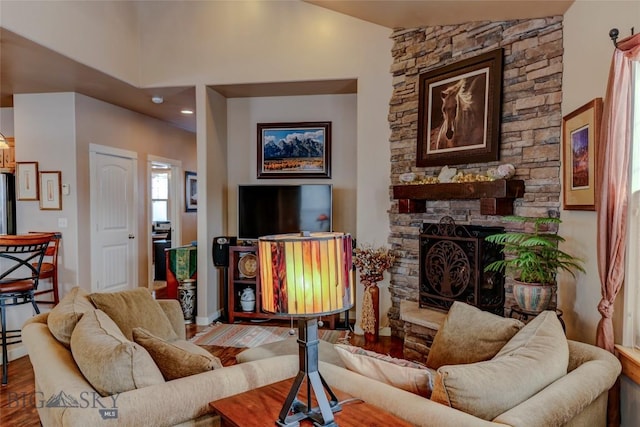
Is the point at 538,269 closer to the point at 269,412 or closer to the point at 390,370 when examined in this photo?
the point at 390,370

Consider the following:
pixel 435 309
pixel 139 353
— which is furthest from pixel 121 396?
pixel 435 309

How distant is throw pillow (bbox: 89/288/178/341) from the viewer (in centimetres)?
252

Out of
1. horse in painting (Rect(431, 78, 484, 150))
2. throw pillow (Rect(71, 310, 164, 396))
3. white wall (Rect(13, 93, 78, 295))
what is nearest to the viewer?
throw pillow (Rect(71, 310, 164, 396))

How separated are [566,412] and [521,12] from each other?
299 centimetres

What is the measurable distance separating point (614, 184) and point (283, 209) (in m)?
3.41

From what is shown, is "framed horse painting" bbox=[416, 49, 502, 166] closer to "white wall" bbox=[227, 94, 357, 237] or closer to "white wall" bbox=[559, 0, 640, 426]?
"white wall" bbox=[559, 0, 640, 426]

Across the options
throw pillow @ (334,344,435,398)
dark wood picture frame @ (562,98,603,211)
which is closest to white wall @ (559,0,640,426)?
dark wood picture frame @ (562,98,603,211)

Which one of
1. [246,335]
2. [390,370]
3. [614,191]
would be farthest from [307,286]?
[246,335]

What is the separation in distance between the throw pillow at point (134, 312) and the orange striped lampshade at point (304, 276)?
5.39 ft

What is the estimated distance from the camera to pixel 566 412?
54.1 inches

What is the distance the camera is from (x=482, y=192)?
327cm

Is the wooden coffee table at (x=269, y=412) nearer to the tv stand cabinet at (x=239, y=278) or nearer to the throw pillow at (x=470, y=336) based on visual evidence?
the throw pillow at (x=470, y=336)

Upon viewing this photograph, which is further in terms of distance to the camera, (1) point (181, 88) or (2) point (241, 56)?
(1) point (181, 88)

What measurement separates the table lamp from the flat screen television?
3.47m
